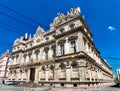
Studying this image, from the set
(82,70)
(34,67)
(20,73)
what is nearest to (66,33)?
(82,70)

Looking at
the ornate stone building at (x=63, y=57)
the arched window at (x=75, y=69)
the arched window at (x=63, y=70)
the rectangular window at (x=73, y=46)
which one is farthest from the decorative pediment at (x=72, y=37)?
the arched window at (x=63, y=70)

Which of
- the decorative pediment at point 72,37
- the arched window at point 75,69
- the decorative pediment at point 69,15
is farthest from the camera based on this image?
the decorative pediment at point 69,15

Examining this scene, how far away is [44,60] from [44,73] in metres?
Answer: 3.41

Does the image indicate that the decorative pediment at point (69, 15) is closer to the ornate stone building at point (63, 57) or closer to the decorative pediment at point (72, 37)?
the ornate stone building at point (63, 57)

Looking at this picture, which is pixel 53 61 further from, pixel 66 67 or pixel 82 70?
pixel 82 70

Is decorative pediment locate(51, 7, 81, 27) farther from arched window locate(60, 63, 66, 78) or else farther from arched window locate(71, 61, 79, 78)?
arched window locate(71, 61, 79, 78)

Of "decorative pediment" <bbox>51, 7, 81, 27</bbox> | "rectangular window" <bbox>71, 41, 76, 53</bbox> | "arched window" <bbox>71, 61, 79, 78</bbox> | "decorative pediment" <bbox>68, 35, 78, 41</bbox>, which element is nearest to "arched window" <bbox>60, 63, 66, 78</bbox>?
"arched window" <bbox>71, 61, 79, 78</bbox>

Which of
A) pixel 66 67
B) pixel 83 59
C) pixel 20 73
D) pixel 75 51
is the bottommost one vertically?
pixel 20 73

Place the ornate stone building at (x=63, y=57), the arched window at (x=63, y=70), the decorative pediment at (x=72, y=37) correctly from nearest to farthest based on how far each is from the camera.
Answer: the ornate stone building at (x=63, y=57)
the arched window at (x=63, y=70)
the decorative pediment at (x=72, y=37)

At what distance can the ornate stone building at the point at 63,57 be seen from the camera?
864 inches

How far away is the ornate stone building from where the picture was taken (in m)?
21.9

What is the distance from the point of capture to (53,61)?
26.6 metres

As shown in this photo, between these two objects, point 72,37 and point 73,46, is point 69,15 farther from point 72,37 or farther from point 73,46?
point 73,46

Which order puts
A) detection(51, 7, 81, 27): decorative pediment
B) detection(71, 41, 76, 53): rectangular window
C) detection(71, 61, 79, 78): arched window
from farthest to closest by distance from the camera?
detection(51, 7, 81, 27): decorative pediment → detection(71, 41, 76, 53): rectangular window → detection(71, 61, 79, 78): arched window
